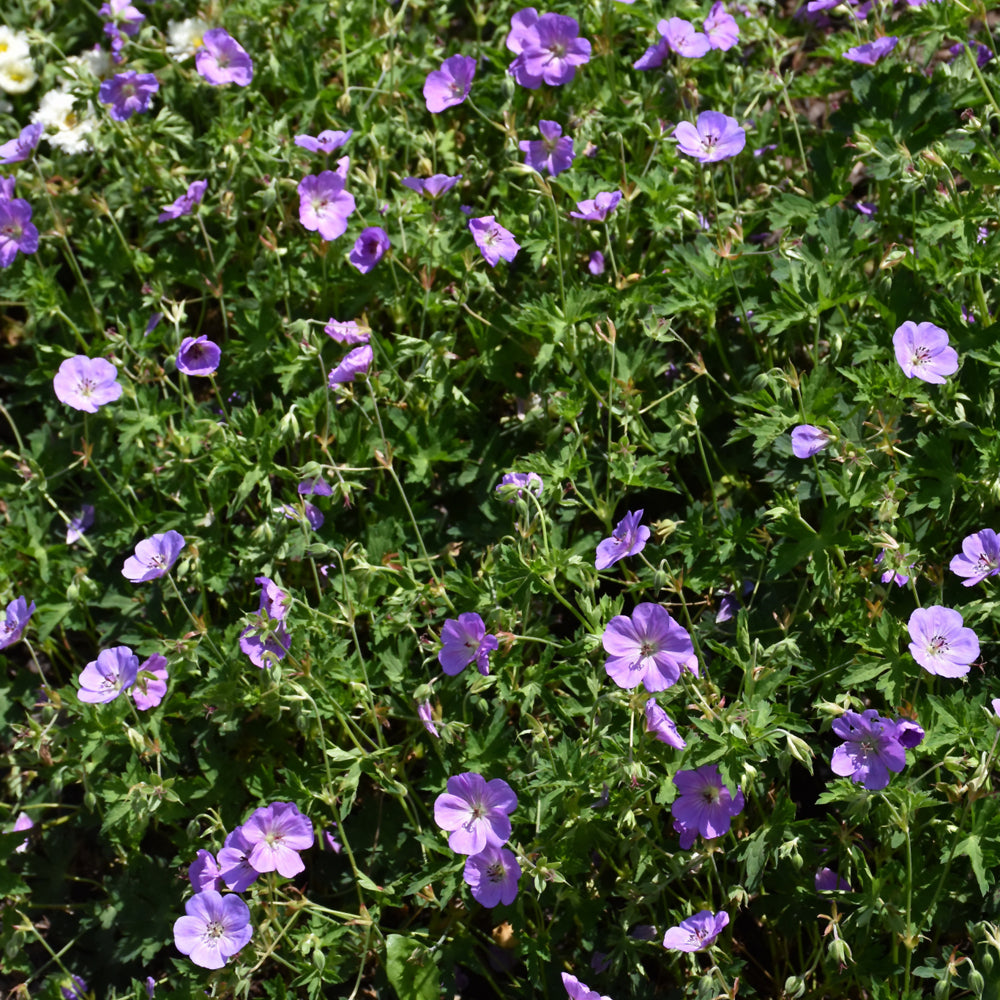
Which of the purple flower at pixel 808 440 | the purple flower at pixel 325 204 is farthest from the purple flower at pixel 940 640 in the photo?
the purple flower at pixel 325 204

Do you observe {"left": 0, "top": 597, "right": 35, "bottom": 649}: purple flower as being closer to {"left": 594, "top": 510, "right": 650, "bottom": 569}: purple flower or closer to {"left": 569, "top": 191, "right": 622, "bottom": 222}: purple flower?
{"left": 594, "top": 510, "right": 650, "bottom": 569}: purple flower

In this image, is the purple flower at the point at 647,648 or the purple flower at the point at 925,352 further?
the purple flower at the point at 925,352

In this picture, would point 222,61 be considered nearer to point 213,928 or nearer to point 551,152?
point 551,152

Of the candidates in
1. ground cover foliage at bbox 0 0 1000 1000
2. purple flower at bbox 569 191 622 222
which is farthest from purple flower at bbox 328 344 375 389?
purple flower at bbox 569 191 622 222

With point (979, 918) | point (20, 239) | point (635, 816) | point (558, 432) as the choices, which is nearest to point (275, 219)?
point (20, 239)

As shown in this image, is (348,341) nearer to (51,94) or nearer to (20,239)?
(20,239)

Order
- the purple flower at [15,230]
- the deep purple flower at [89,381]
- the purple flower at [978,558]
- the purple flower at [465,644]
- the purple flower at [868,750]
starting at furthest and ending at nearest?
the purple flower at [15,230] < the deep purple flower at [89,381] < the purple flower at [465,644] < the purple flower at [978,558] < the purple flower at [868,750]

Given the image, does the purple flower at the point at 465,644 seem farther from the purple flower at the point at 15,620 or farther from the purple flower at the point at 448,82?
the purple flower at the point at 448,82
